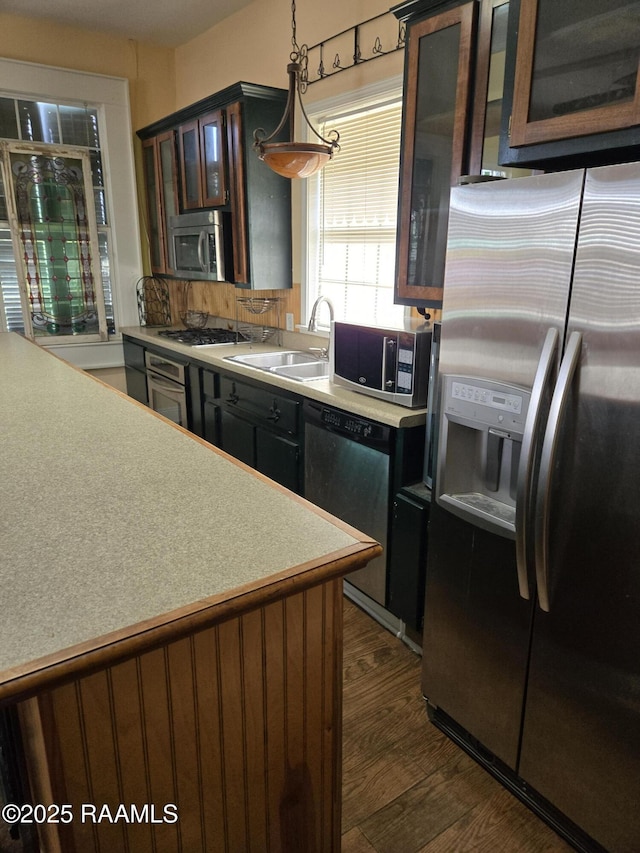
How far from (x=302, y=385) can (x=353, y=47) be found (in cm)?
172

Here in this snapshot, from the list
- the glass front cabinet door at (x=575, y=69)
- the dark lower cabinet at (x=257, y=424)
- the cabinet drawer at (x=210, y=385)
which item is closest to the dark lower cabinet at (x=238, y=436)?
the dark lower cabinet at (x=257, y=424)

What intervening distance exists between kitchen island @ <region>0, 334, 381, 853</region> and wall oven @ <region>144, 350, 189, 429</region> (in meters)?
2.38

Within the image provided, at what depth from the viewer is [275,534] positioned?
1.09 metres

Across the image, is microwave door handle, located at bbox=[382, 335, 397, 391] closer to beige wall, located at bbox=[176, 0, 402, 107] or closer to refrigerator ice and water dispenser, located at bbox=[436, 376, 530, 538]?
refrigerator ice and water dispenser, located at bbox=[436, 376, 530, 538]

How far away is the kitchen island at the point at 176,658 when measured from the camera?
85 centimetres

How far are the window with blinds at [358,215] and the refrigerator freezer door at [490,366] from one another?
1.30m

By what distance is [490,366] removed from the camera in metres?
1.52

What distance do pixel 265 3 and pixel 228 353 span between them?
2.09 meters

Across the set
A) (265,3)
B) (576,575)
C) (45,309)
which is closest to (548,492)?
(576,575)

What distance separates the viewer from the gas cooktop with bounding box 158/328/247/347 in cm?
383

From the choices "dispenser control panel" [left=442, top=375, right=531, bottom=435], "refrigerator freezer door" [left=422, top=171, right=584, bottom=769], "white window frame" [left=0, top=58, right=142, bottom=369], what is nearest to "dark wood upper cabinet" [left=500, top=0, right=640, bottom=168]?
"refrigerator freezer door" [left=422, top=171, right=584, bottom=769]

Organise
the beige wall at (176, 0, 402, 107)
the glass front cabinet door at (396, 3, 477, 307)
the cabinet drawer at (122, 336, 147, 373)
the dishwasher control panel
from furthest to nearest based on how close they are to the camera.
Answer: the cabinet drawer at (122, 336, 147, 373), the beige wall at (176, 0, 402, 107), the dishwasher control panel, the glass front cabinet door at (396, 3, 477, 307)

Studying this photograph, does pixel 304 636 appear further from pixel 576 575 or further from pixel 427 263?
pixel 427 263

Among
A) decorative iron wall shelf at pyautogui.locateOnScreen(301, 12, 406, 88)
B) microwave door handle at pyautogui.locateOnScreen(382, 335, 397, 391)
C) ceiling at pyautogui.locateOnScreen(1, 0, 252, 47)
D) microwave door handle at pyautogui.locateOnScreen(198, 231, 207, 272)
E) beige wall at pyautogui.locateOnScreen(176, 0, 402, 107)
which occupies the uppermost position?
ceiling at pyautogui.locateOnScreen(1, 0, 252, 47)
